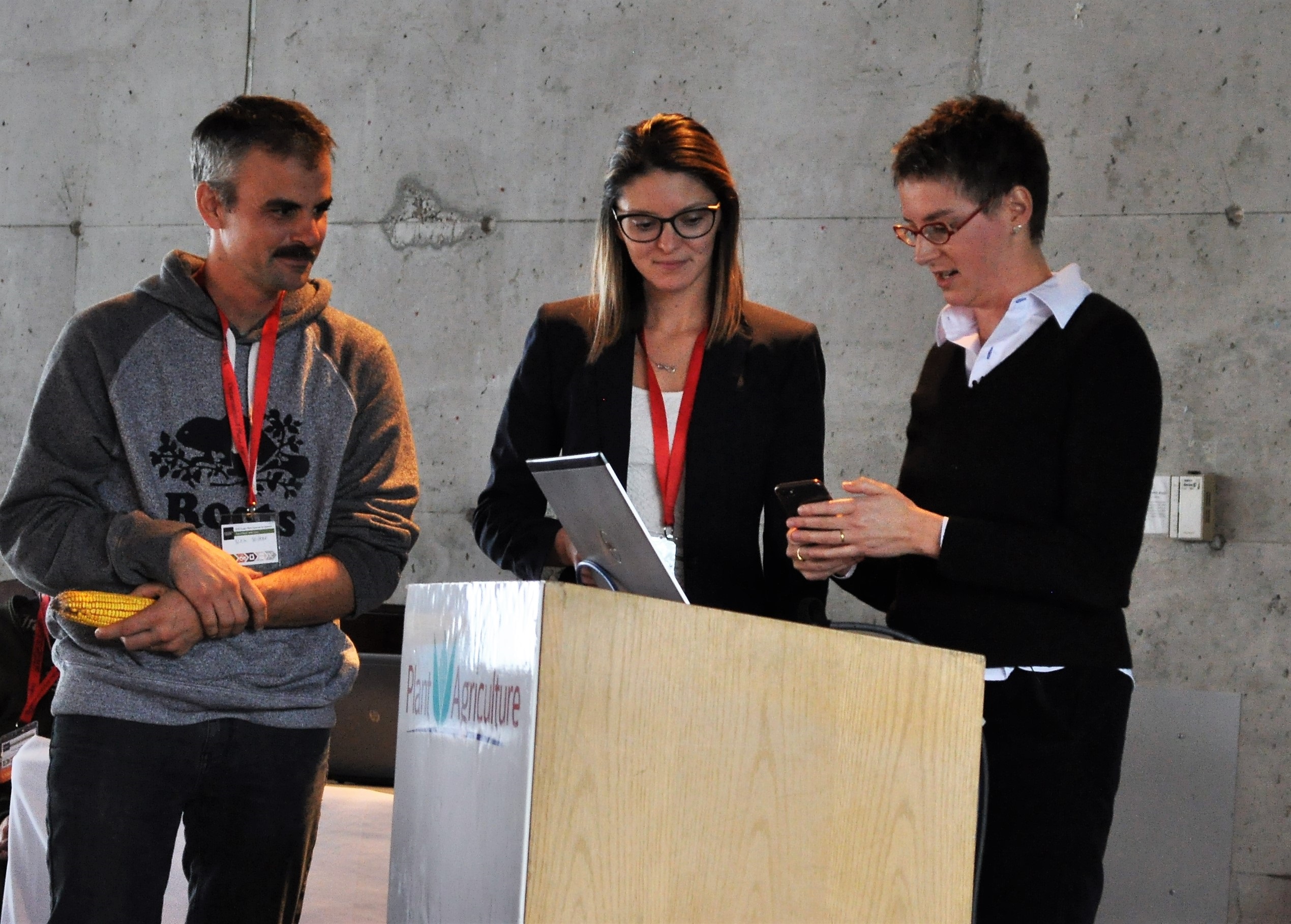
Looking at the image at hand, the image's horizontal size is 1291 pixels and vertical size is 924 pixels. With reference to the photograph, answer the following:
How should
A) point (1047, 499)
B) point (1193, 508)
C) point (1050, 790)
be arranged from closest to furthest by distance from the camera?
point (1050, 790), point (1047, 499), point (1193, 508)

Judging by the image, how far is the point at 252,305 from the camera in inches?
82.3

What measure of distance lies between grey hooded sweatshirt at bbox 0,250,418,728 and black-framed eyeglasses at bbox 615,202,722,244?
19.3 inches

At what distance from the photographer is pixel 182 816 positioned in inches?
76.7

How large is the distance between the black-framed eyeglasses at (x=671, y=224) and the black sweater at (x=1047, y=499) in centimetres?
50

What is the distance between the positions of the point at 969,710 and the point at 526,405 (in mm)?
1051

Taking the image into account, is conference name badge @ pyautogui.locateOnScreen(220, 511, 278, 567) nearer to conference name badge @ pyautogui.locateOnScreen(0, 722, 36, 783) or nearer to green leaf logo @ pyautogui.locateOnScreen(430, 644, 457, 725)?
green leaf logo @ pyautogui.locateOnScreen(430, 644, 457, 725)

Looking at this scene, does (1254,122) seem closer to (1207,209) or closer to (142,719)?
(1207,209)

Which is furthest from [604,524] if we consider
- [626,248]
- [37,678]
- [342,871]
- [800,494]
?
[37,678]

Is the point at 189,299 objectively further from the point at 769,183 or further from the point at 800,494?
the point at 769,183

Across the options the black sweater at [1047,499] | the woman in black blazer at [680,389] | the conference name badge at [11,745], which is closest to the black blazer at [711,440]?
the woman in black blazer at [680,389]

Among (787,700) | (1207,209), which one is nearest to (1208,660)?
(1207,209)

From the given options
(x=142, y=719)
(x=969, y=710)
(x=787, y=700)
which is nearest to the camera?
(x=787, y=700)

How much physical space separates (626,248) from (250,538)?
2.58 feet

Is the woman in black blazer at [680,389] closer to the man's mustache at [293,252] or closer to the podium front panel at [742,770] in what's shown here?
the man's mustache at [293,252]
